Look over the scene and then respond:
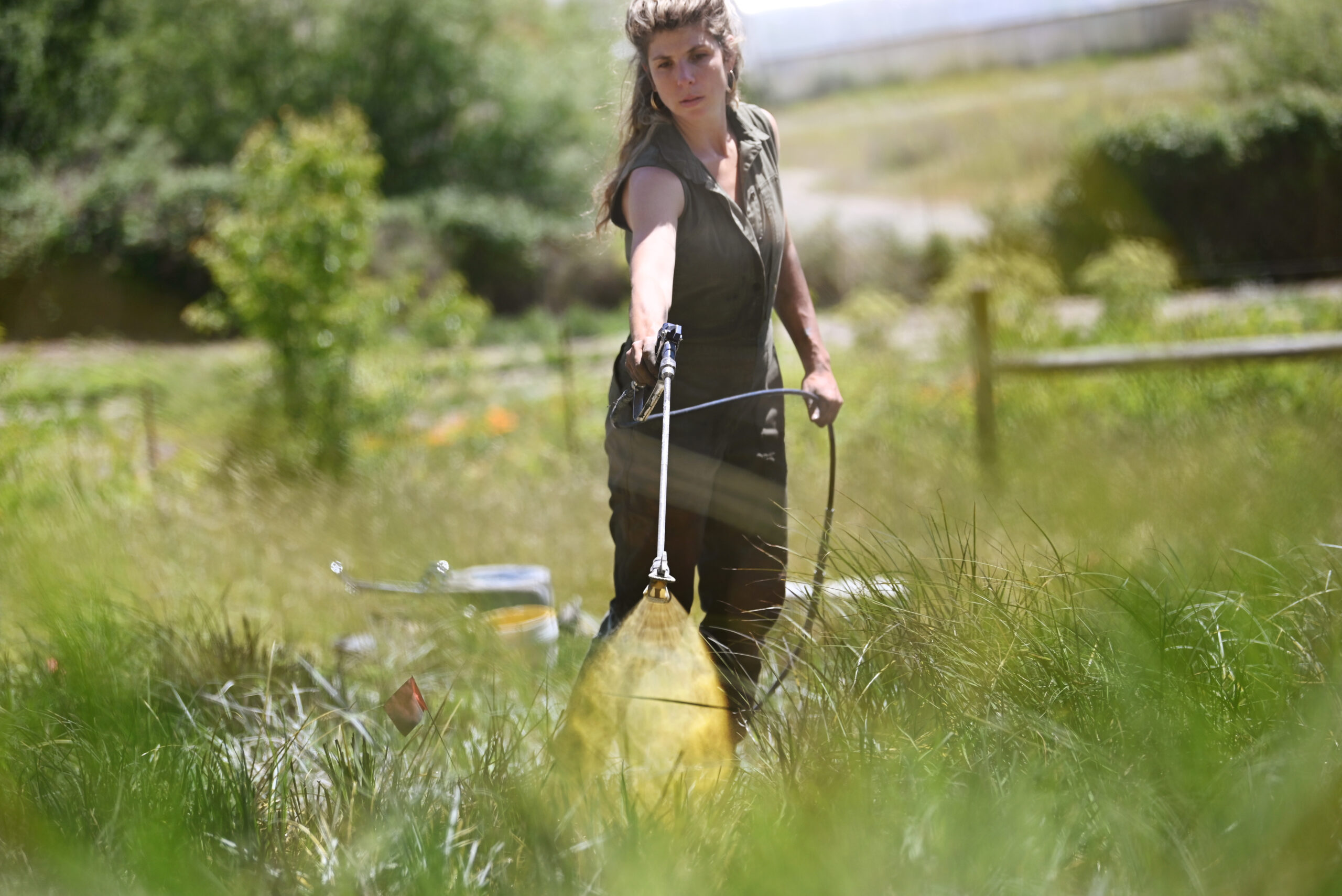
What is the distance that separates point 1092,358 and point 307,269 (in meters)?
4.11

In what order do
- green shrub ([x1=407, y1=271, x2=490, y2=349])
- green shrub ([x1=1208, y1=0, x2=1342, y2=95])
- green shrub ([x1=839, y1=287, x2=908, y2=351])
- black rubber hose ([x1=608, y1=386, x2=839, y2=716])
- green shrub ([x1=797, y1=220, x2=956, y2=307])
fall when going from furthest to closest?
green shrub ([x1=797, y1=220, x2=956, y2=307]) < green shrub ([x1=839, y1=287, x2=908, y2=351]) < green shrub ([x1=1208, y1=0, x2=1342, y2=95]) < green shrub ([x1=407, y1=271, x2=490, y2=349]) < black rubber hose ([x1=608, y1=386, x2=839, y2=716])

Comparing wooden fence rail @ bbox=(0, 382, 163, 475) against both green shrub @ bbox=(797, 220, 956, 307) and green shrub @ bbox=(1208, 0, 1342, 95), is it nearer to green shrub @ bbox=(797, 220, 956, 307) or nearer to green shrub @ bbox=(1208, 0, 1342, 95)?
green shrub @ bbox=(1208, 0, 1342, 95)

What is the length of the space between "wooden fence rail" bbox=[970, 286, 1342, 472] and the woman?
2.80m

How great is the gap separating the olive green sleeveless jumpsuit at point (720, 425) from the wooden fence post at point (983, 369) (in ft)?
10.0

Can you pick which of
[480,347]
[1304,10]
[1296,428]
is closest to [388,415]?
[1296,428]

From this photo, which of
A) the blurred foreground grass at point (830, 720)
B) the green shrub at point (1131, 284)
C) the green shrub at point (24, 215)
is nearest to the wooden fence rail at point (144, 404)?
the blurred foreground grass at point (830, 720)

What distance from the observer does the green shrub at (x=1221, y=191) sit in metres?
8.98

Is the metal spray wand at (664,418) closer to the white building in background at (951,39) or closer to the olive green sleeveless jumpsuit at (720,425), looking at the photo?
the olive green sleeveless jumpsuit at (720,425)

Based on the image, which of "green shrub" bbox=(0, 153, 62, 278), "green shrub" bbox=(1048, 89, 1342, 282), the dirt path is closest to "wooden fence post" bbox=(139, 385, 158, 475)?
"green shrub" bbox=(1048, 89, 1342, 282)

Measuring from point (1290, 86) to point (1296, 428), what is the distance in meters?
5.73

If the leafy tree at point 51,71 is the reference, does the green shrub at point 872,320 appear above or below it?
below

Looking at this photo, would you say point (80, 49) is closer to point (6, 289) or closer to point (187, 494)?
point (6, 289)

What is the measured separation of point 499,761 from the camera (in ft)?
6.97

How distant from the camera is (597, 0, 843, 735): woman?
2248mm
